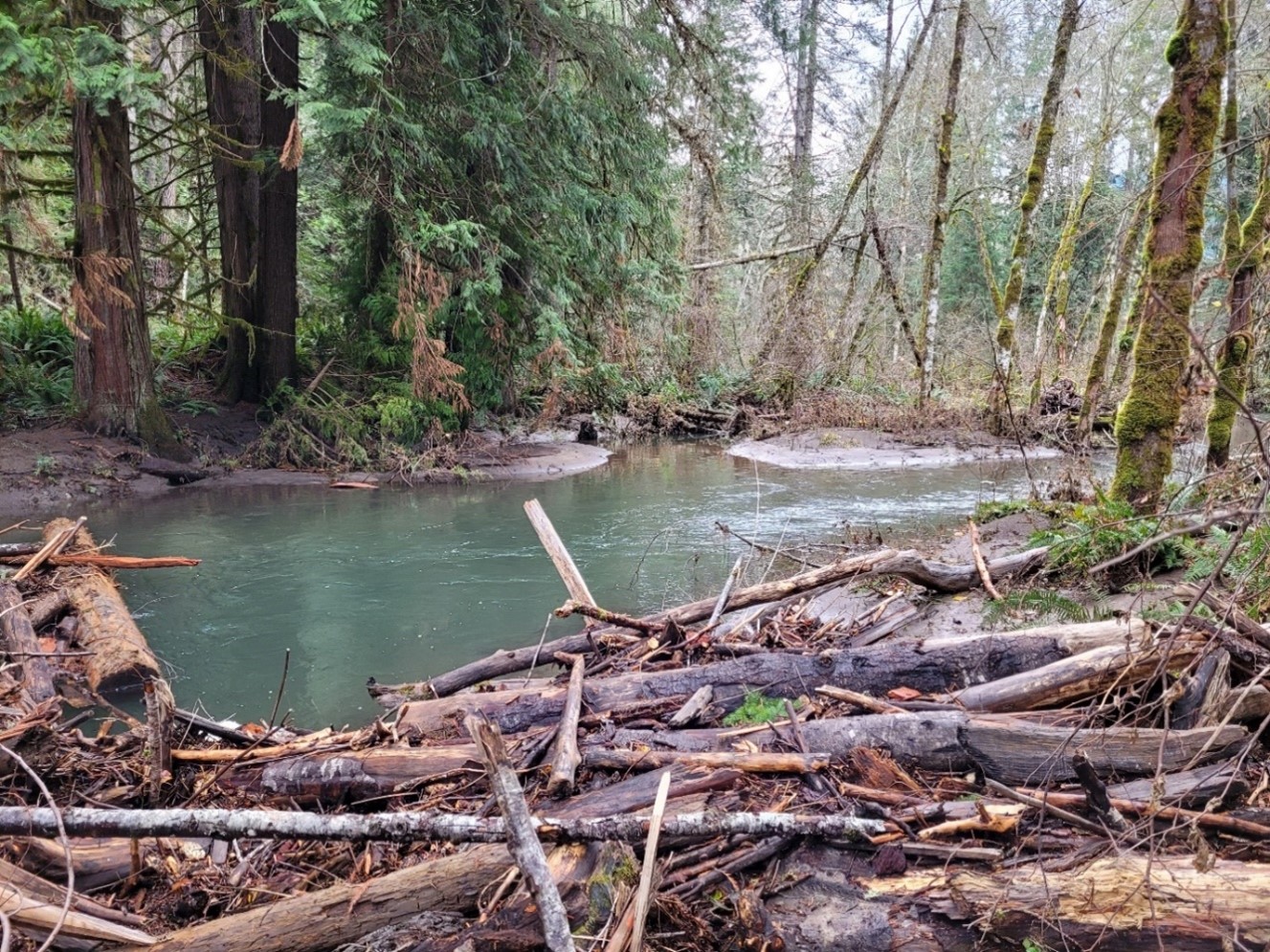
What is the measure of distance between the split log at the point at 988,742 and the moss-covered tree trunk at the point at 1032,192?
9713mm

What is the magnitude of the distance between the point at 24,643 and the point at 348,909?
415cm

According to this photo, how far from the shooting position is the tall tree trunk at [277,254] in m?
14.4

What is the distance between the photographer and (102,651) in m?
5.50

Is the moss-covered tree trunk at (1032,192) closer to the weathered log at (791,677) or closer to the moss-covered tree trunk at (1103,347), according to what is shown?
the moss-covered tree trunk at (1103,347)

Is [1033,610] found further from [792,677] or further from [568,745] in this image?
[568,745]

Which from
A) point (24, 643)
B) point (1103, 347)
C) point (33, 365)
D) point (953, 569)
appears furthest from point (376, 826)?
point (33, 365)

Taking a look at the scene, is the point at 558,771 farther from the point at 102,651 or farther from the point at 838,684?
the point at 102,651

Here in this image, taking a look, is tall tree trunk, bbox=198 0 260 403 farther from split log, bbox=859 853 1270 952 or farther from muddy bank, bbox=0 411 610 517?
split log, bbox=859 853 1270 952

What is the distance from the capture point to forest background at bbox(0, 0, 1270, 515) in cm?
1176

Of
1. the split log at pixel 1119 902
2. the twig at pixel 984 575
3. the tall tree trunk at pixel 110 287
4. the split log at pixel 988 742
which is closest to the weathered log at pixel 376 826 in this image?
the split log at pixel 1119 902

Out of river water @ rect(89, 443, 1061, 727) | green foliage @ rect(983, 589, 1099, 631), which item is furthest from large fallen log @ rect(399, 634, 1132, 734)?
river water @ rect(89, 443, 1061, 727)

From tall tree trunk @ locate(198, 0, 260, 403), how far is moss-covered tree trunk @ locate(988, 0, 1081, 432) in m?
12.5

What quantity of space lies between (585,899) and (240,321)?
1353 cm

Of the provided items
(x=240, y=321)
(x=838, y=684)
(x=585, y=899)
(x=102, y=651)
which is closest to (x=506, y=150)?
(x=240, y=321)
